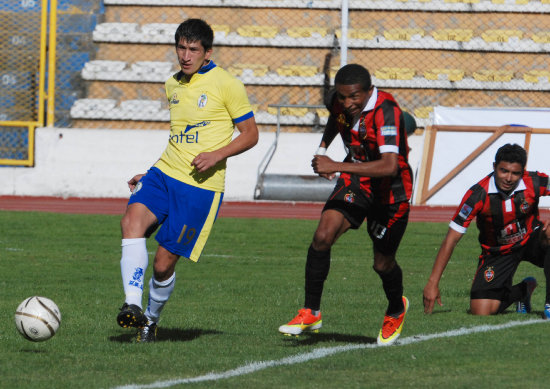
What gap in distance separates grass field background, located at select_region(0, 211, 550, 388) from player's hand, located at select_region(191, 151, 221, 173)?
105cm

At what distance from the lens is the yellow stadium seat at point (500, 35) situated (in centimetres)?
2220

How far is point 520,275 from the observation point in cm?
980

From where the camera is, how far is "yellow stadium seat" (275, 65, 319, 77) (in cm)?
2173

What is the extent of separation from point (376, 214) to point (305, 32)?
55.0ft

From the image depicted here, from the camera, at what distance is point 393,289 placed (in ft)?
19.8

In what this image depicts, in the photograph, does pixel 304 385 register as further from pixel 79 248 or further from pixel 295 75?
pixel 295 75

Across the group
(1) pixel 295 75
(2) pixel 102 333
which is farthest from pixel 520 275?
(1) pixel 295 75

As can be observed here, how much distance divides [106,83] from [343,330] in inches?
641

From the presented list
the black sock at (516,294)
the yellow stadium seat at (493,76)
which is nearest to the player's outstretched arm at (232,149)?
the black sock at (516,294)

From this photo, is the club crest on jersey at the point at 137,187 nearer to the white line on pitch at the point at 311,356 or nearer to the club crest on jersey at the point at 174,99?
the club crest on jersey at the point at 174,99

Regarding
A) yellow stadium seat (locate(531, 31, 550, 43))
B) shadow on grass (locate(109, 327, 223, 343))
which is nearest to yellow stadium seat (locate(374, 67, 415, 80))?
yellow stadium seat (locate(531, 31, 550, 43))

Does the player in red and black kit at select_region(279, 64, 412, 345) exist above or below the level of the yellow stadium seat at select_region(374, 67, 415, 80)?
below

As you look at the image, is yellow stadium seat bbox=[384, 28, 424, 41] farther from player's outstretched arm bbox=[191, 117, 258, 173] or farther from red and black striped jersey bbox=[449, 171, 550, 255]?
player's outstretched arm bbox=[191, 117, 258, 173]

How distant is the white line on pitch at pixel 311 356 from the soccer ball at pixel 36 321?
4.10 feet
